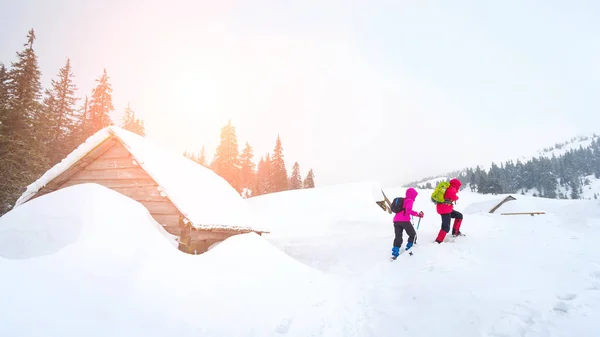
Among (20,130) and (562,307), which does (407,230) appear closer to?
(562,307)

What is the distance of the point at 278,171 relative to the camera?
56.7m

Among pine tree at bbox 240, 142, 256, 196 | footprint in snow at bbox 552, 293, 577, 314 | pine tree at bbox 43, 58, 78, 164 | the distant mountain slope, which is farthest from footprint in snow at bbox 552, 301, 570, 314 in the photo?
the distant mountain slope

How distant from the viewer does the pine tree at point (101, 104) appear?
1335 inches

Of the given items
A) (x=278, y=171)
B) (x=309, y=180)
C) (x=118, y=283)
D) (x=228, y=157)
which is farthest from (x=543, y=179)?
(x=118, y=283)

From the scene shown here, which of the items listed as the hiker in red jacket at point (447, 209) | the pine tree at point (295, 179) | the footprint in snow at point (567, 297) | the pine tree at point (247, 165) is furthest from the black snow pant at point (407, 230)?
the pine tree at point (295, 179)

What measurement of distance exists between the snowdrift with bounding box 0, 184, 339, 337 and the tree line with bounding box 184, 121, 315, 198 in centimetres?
3852

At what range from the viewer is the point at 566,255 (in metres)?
7.61

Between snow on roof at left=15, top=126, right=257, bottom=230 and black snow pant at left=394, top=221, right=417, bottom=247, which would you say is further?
black snow pant at left=394, top=221, right=417, bottom=247

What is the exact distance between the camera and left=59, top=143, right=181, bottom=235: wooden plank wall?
7703 mm

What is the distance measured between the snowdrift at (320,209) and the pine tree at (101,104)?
70.2ft

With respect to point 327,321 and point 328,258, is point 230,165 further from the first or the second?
point 327,321

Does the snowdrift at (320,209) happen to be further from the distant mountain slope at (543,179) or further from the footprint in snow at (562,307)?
the distant mountain slope at (543,179)

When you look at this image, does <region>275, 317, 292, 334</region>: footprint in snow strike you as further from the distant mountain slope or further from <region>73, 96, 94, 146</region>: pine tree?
the distant mountain slope

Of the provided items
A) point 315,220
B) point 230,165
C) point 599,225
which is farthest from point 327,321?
point 230,165
